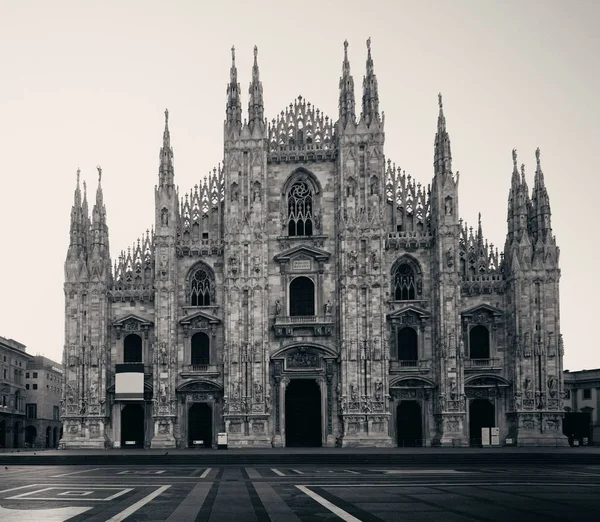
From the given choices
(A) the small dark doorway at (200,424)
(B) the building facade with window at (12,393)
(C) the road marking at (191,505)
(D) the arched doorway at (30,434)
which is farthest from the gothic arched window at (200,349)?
(D) the arched doorway at (30,434)

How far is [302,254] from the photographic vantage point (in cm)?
6034

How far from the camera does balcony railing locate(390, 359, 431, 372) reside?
58656 millimetres

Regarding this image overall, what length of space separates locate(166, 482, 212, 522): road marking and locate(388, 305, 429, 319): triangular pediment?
32.8 m

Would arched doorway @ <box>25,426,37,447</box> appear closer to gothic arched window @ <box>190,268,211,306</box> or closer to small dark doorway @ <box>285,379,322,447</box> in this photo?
gothic arched window @ <box>190,268,211,306</box>

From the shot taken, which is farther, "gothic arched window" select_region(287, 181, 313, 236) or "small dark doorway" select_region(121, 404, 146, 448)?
"gothic arched window" select_region(287, 181, 313, 236)

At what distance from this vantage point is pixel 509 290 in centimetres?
5900

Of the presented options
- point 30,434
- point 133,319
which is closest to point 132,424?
point 133,319

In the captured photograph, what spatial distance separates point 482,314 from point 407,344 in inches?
220

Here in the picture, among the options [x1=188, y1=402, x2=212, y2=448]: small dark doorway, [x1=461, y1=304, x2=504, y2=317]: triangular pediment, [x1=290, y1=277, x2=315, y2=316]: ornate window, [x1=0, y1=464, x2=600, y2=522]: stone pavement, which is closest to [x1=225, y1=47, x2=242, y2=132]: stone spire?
[x1=290, y1=277, x2=315, y2=316]: ornate window

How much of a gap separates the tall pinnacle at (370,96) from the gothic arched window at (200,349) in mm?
19218

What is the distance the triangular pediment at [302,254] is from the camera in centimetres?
6003

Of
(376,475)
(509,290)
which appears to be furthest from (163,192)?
(376,475)

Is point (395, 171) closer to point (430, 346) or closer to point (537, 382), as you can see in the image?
point (430, 346)

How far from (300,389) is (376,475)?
2654 centimetres
